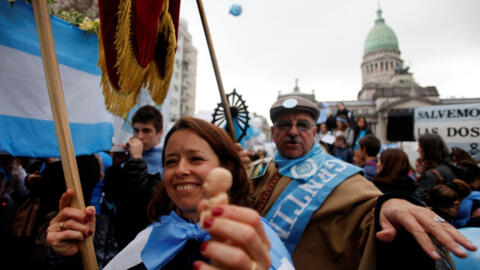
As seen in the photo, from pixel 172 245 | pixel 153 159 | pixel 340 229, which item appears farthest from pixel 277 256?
pixel 153 159

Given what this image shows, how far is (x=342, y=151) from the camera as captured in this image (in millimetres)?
5969

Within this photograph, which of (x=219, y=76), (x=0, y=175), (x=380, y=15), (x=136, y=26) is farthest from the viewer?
(x=380, y=15)

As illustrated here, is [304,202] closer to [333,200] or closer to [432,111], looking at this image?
[333,200]

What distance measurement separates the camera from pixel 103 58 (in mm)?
1879

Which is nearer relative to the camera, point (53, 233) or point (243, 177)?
point (53, 233)

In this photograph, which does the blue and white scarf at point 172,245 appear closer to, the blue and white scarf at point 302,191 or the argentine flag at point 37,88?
the blue and white scarf at point 302,191

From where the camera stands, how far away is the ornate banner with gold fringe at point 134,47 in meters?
1.61

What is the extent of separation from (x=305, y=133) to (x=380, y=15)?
86.6 meters

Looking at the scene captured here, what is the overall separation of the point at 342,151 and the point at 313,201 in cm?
426

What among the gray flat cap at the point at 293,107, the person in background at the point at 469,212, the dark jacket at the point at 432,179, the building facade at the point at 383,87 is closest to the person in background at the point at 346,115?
the dark jacket at the point at 432,179

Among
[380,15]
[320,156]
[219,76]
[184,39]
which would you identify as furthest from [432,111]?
[380,15]

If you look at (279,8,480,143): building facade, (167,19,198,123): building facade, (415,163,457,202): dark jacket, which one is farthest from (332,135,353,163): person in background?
(279,8,480,143): building facade

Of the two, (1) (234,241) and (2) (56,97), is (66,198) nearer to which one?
(2) (56,97)

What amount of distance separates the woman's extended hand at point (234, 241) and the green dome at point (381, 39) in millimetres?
74870
